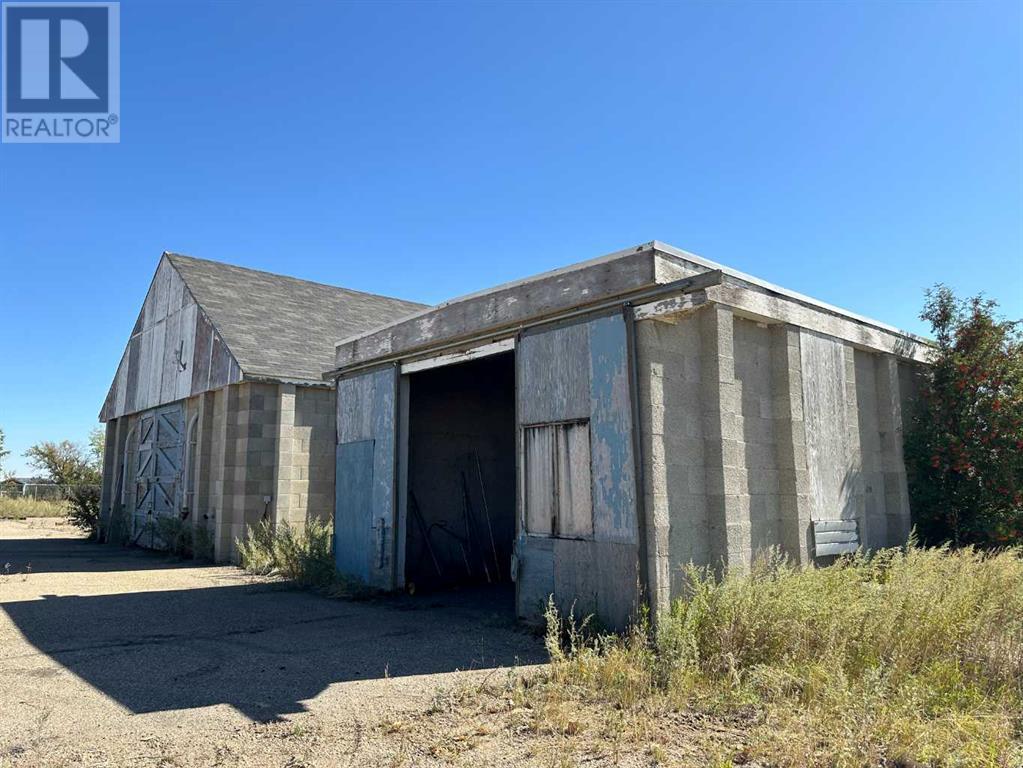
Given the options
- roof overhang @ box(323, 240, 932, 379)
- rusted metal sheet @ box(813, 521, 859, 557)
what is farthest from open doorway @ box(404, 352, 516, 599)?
rusted metal sheet @ box(813, 521, 859, 557)

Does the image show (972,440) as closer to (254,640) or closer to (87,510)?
(254,640)

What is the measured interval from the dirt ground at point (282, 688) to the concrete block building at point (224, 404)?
418cm

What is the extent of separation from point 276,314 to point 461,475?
7744 mm

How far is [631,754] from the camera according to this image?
176 inches

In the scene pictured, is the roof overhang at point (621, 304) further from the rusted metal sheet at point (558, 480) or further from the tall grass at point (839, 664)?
the tall grass at point (839, 664)

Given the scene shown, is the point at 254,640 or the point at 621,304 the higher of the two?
the point at 621,304

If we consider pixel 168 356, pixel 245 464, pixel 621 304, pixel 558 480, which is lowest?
pixel 558 480

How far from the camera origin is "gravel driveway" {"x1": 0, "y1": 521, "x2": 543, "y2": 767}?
4.67 metres

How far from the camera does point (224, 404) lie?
1511 centimetres

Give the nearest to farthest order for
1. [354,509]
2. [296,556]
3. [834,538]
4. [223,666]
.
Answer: [223,666] < [834,538] < [354,509] < [296,556]

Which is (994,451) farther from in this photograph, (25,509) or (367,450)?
(25,509)

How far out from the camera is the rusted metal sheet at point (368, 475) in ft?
34.5

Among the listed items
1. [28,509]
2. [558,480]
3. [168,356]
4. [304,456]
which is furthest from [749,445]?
[28,509]

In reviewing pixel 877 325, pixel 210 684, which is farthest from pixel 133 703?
pixel 877 325
